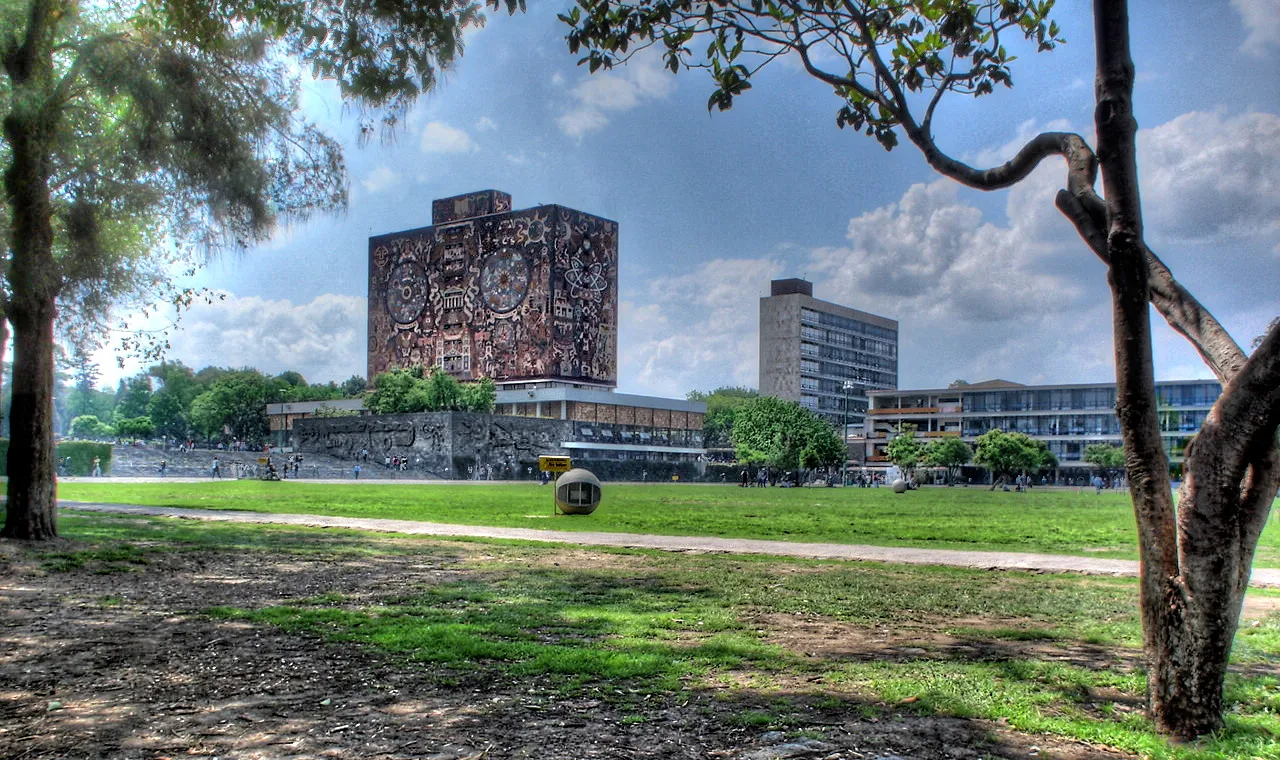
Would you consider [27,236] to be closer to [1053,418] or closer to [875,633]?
[875,633]

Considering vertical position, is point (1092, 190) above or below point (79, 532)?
above

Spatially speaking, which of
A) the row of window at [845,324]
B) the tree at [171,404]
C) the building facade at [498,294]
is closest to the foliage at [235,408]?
the tree at [171,404]

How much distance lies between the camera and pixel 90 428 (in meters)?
142

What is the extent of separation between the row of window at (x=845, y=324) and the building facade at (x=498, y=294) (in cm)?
5258

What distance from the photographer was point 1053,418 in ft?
328

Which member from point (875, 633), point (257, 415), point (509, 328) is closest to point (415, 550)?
point (875, 633)

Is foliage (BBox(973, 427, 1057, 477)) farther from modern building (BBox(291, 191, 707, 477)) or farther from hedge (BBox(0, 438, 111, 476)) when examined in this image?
hedge (BBox(0, 438, 111, 476))

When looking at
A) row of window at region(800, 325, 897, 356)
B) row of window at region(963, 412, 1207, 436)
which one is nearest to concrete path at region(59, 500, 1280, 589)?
row of window at region(963, 412, 1207, 436)

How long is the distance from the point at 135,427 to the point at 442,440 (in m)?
62.9

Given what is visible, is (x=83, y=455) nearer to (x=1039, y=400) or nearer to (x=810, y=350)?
(x=1039, y=400)

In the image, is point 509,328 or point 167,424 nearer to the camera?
point 509,328

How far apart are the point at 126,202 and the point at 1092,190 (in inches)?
601

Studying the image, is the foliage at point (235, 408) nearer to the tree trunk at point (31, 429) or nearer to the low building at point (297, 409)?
the low building at point (297, 409)

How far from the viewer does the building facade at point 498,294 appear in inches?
4085
